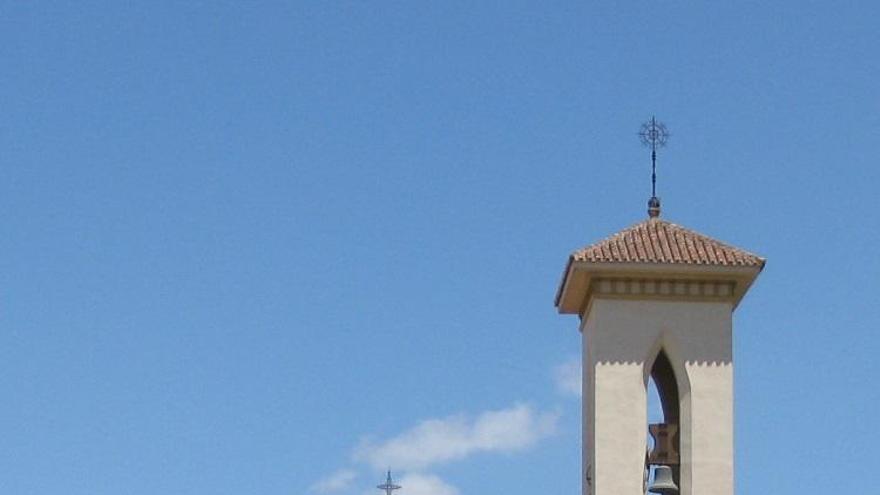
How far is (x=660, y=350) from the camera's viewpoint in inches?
1093

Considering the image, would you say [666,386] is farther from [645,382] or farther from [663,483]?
[663,483]

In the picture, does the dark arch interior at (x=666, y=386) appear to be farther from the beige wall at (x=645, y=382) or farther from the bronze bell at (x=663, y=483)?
the bronze bell at (x=663, y=483)

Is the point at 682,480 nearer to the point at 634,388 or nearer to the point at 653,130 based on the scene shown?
the point at 634,388

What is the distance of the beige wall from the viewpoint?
27.2 metres

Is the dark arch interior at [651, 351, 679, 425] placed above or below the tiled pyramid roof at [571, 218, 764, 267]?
below

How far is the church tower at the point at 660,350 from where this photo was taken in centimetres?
2727

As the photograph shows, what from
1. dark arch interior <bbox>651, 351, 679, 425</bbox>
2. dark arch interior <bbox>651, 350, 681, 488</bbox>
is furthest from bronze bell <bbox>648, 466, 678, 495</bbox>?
dark arch interior <bbox>651, 351, 679, 425</bbox>

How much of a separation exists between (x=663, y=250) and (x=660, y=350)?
1.24 m

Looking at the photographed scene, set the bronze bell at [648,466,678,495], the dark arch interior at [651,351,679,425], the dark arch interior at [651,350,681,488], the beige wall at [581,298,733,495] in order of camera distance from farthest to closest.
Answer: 1. the dark arch interior at [651,351,679,425]
2. the dark arch interior at [651,350,681,488]
3. the beige wall at [581,298,733,495]
4. the bronze bell at [648,466,678,495]

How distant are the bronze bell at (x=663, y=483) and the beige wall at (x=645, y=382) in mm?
199

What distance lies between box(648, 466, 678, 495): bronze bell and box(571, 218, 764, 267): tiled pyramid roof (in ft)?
8.35

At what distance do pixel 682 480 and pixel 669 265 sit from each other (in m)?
2.61

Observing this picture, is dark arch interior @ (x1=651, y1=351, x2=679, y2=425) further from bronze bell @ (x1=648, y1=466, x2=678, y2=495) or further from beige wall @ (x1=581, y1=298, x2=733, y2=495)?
bronze bell @ (x1=648, y1=466, x2=678, y2=495)

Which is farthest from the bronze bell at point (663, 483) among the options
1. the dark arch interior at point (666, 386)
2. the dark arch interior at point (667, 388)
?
the dark arch interior at point (666, 386)
